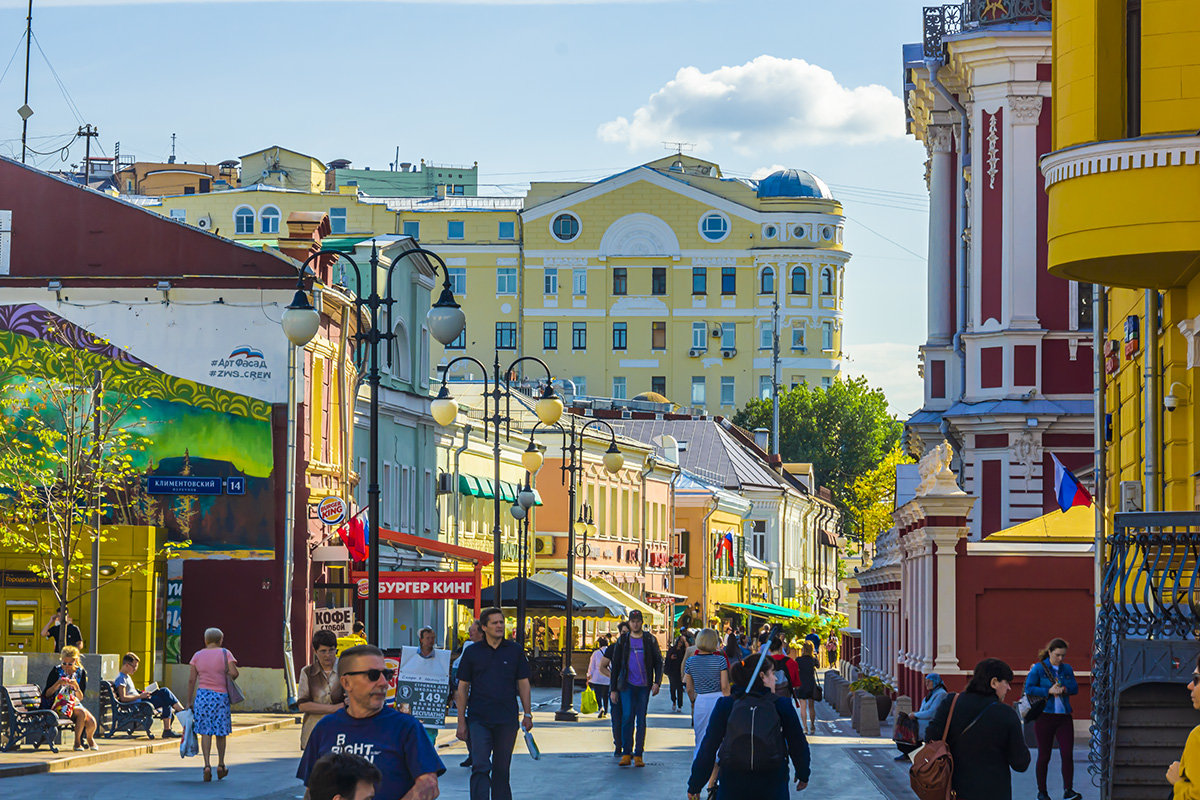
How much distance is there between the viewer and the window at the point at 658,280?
113 m

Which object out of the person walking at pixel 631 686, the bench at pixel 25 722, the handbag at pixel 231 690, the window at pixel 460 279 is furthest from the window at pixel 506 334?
the handbag at pixel 231 690

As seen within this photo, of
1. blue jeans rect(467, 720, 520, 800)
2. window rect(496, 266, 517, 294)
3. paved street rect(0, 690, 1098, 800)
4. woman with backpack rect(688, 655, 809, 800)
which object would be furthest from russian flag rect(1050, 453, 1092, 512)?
window rect(496, 266, 517, 294)

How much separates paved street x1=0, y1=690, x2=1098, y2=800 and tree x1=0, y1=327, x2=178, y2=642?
4761mm

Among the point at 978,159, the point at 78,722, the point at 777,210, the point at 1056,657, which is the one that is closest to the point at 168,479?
the point at 78,722

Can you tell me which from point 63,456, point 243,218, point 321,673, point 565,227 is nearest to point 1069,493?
point 63,456

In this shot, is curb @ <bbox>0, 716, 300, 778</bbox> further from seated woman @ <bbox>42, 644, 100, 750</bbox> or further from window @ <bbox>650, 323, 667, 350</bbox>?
window @ <bbox>650, 323, 667, 350</bbox>

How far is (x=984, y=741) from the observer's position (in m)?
11.8

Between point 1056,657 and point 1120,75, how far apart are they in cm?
567

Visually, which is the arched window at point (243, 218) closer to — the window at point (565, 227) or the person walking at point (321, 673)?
the window at point (565, 227)

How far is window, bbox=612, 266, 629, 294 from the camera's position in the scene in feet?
372

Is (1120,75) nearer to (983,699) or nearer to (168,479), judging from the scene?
(983,699)

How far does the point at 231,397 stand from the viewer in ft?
118

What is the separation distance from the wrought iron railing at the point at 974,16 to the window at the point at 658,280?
233 feet

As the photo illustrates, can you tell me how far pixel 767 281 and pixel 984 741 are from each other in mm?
102503
